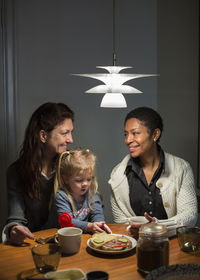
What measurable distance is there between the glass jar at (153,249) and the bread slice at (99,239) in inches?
10.2

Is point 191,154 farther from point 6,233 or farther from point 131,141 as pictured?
point 6,233

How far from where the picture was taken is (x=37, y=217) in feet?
7.65

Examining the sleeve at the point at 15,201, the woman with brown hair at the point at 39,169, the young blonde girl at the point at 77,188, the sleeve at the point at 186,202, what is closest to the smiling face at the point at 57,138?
the woman with brown hair at the point at 39,169

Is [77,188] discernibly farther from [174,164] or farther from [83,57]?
[83,57]

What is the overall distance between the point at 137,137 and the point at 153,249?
34.9 inches

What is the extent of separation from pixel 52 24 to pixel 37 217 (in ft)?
5.02

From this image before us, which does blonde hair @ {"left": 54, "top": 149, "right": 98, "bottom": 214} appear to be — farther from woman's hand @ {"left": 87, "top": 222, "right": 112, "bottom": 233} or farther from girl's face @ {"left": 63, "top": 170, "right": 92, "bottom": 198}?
woman's hand @ {"left": 87, "top": 222, "right": 112, "bottom": 233}

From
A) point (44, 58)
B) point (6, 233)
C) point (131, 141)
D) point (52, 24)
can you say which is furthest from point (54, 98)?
point (6, 233)

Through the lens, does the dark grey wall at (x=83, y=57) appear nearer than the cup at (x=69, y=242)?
No

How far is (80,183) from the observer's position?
2.15m

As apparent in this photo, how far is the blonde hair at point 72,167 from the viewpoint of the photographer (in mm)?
2168

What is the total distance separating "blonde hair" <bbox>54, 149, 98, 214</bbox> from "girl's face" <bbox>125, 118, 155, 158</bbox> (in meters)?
0.24

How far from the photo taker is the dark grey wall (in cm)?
298

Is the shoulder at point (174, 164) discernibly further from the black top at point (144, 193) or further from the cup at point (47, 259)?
the cup at point (47, 259)
